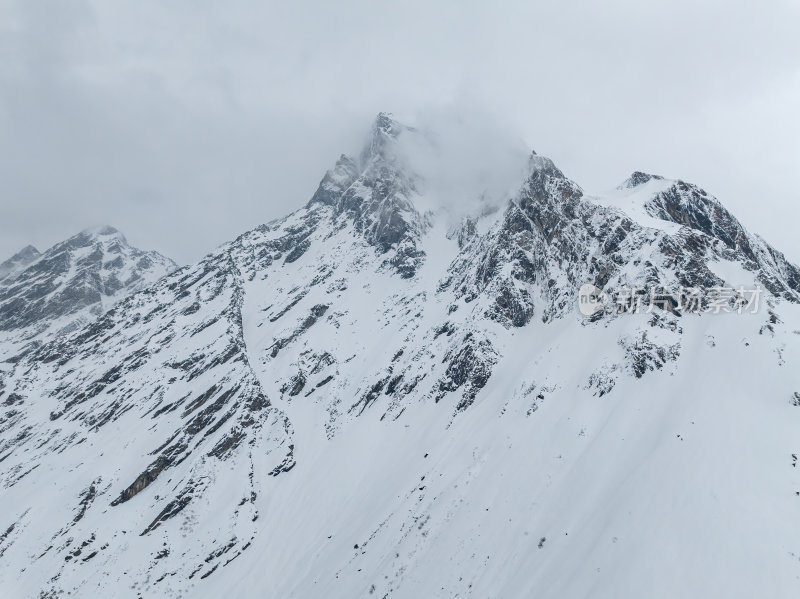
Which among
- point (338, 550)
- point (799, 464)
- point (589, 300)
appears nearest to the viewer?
point (799, 464)

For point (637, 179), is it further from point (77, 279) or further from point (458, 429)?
point (77, 279)

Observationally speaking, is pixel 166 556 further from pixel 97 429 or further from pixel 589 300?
pixel 589 300

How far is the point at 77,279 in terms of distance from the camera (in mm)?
152625

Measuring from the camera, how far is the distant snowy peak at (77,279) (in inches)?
5394

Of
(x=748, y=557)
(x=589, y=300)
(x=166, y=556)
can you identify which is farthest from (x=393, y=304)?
(x=748, y=557)

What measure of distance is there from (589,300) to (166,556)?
58724mm

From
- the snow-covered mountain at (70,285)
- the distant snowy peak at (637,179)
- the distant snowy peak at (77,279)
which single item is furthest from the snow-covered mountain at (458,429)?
the distant snowy peak at (77,279)

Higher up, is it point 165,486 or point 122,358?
point 122,358

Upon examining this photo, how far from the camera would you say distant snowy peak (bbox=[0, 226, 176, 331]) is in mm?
137000

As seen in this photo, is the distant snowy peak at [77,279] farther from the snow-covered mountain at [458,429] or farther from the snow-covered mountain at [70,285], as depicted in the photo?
the snow-covered mountain at [458,429]

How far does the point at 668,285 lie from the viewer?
50.0m

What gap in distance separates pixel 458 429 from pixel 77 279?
16287cm

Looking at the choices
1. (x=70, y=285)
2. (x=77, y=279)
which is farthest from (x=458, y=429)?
(x=77, y=279)

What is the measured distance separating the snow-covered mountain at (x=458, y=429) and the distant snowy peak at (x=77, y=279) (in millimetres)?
54160
